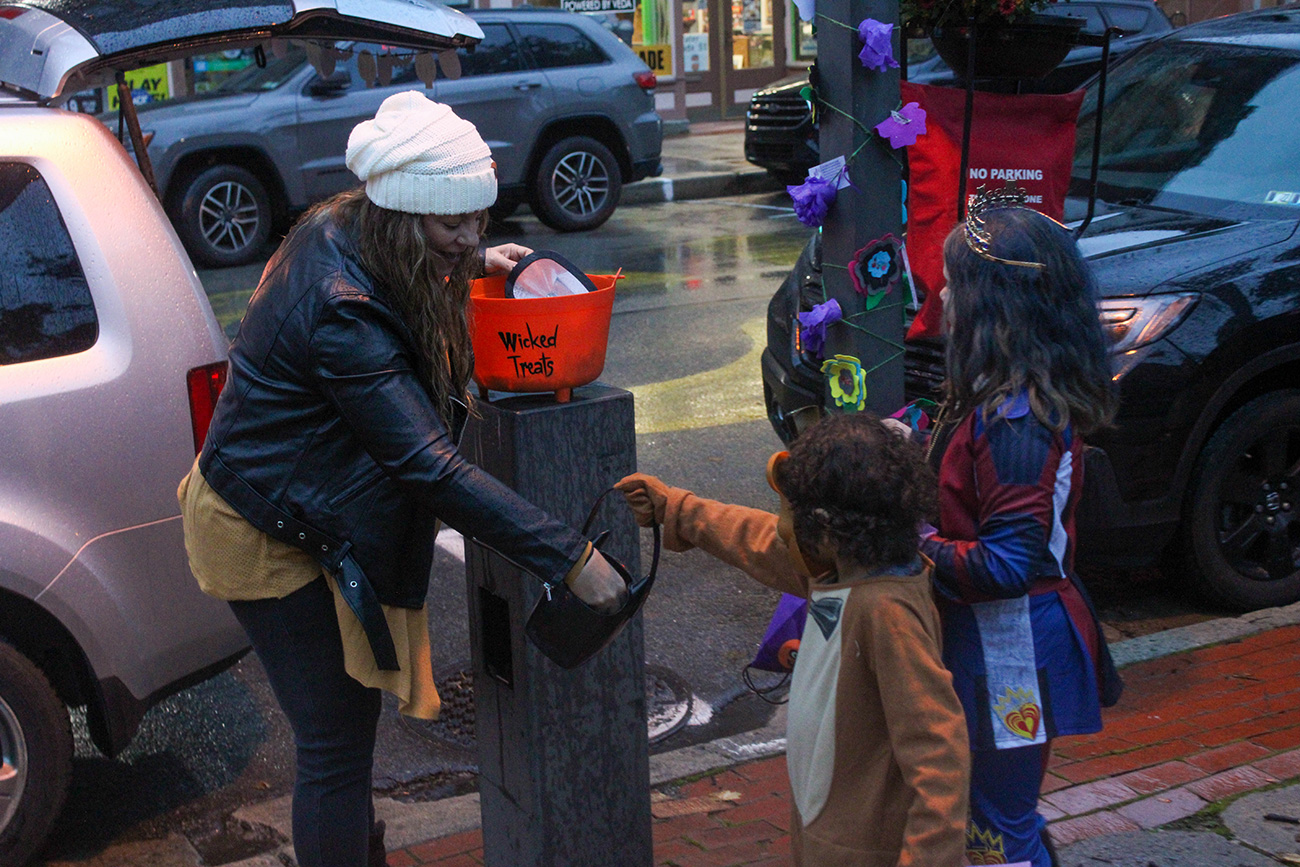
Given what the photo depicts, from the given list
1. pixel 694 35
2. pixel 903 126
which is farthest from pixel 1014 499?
pixel 694 35

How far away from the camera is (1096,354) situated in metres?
2.50

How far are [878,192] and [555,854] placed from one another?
62.0 inches

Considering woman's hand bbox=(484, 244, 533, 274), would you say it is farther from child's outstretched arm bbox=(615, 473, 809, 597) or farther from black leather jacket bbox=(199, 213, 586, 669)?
child's outstretched arm bbox=(615, 473, 809, 597)

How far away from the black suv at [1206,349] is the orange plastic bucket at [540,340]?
5.79 ft

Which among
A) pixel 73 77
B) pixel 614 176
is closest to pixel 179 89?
pixel 614 176

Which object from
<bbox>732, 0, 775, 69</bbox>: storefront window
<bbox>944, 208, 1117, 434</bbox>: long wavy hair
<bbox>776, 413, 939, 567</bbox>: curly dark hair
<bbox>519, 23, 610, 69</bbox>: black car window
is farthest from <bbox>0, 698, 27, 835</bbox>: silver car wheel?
<bbox>732, 0, 775, 69</bbox>: storefront window

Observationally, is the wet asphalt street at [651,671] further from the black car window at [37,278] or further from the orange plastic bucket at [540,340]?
the orange plastic bucket at [540,340]

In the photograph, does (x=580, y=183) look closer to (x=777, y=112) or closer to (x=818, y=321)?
(x=777, y=112)

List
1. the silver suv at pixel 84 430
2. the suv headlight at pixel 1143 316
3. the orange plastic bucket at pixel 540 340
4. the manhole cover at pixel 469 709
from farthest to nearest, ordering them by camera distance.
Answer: the suv headlight at pixel 1143 316
the manhole cover at pixel 469 709
the silver suv at pixel 84 430
the orange plastic bucket at pixel 540 340

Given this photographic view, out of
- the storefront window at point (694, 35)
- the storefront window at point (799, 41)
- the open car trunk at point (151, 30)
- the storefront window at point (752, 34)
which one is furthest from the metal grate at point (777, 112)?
the open car trunk at point (151, 30)

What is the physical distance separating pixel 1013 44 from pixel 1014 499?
1377 millimetres

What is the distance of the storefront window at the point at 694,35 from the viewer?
21.4 m

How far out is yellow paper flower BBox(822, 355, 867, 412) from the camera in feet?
10.2

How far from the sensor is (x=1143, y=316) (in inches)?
177
